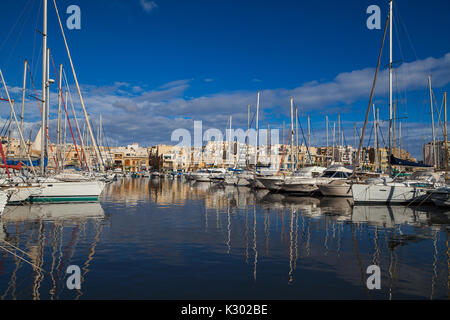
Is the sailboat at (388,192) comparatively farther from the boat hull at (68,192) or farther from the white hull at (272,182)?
the boat hull at (68,192)

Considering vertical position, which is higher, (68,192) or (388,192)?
(68,192)

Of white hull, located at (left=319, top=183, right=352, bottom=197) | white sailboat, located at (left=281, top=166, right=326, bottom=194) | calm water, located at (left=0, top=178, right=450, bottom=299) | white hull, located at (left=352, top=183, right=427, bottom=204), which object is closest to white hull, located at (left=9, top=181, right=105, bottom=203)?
calm water, located at (left=0, top=178, right=450, bottom=299)

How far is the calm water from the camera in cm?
806

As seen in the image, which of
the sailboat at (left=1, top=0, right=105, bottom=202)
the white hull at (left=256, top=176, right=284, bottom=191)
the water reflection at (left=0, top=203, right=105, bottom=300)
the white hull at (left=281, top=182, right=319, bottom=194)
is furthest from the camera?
the white hull at (left=256, top=176, right=284, bottom=191)

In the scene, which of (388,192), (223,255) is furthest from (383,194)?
(223,255)

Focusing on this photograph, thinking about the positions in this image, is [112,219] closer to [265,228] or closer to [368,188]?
[265,228]

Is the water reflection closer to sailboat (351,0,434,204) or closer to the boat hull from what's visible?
the boat hull

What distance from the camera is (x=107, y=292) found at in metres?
7.86

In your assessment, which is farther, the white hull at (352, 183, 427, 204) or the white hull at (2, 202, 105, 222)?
the white hull at (352, 183, 427, 204)

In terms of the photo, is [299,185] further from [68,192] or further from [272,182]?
[68,192]

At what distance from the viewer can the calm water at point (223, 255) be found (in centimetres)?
806

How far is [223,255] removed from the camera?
11.2 m
